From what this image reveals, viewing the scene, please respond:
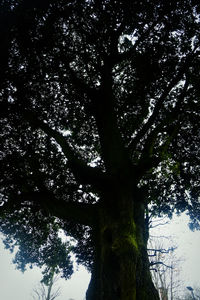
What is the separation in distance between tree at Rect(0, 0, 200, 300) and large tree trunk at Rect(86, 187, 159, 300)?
2 cm

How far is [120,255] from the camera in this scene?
4066mm

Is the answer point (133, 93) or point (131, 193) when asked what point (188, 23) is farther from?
point (131, 193)

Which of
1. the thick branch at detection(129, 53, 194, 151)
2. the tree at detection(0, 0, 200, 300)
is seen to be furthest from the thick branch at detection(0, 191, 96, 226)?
the thick branch at detection(129, 53, 194, 151)

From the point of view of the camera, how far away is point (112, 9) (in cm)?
723

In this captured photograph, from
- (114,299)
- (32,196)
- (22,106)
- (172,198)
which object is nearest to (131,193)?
(114,299)

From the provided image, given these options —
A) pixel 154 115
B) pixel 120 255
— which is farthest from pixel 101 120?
pixel 120 255

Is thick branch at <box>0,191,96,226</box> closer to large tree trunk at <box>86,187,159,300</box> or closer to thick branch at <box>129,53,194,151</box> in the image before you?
large tree trunk at <box>86,187,159,300</box>

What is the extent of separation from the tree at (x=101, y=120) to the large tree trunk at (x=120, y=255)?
0.02 meters

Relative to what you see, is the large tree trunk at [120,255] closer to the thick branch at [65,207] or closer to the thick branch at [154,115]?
the thick branch at [65,207]

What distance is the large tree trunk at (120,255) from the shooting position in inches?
148

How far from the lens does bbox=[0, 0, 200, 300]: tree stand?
4941 millimetres

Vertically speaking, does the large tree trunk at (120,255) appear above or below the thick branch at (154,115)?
below

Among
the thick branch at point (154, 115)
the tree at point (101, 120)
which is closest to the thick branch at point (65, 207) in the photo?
the tree at point (101, 120)

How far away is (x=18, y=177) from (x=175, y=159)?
6.66 meters
